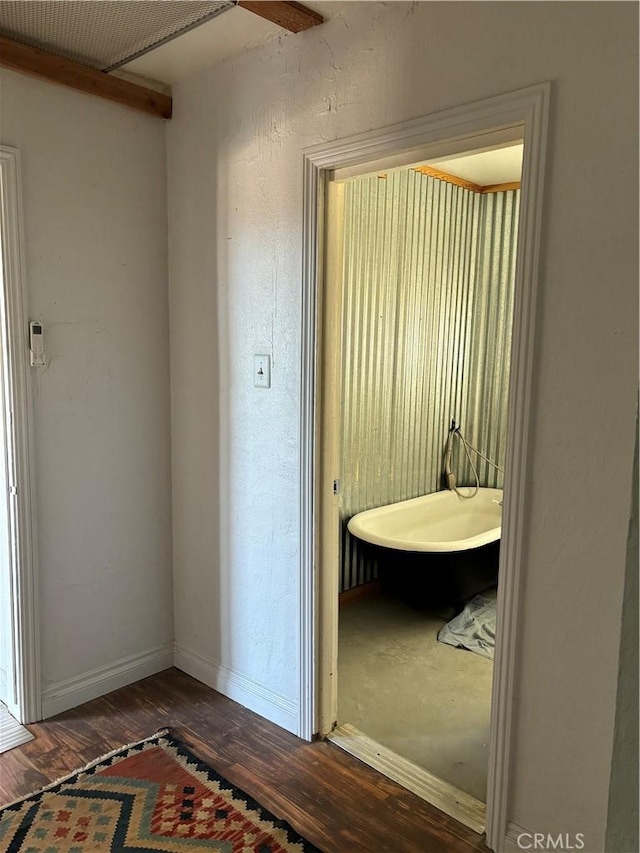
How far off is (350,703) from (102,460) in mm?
1453

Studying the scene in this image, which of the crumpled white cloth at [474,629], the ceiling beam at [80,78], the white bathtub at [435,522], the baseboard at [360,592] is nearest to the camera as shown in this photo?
the ceiling beam at [80,78]

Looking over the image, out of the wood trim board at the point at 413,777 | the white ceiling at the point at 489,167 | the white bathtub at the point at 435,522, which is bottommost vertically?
the wood trim board at the point at 413,777

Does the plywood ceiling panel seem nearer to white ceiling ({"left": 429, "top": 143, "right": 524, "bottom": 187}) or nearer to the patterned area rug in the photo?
white ceiling ({"left": 429, "top": 143, "right": 524, "bottom": 187})

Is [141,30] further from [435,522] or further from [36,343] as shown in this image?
[435,522]

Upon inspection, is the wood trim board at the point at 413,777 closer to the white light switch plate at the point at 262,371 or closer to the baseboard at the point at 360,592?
the baseboard at the point at 360,592

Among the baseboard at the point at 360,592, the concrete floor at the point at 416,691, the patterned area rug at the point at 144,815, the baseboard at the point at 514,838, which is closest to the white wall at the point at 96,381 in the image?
the patterned area rug at the point at 144,815

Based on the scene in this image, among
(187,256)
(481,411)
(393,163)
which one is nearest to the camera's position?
(393,163)

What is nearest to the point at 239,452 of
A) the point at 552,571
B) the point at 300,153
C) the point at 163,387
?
the point at 163,387

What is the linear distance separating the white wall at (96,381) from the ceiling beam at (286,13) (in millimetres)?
846

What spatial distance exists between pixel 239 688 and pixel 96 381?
1392 mm

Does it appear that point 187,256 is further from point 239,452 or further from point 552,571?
point 552,571

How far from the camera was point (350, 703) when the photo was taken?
2678mm

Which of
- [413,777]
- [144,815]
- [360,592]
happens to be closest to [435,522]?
[360,592]

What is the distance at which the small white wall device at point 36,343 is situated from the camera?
235 centimetres
